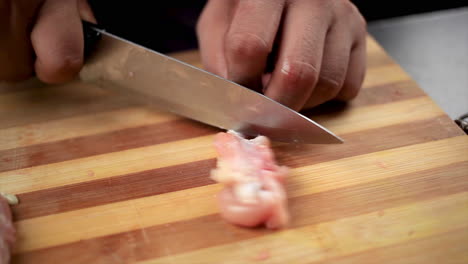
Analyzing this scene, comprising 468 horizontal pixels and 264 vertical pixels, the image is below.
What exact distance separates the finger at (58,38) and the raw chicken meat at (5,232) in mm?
Result: 449

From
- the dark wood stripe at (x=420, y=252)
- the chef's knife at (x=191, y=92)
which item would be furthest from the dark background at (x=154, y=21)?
the dark wood stripe at (x=420, y=252)

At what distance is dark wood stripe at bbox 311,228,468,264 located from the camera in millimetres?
1196

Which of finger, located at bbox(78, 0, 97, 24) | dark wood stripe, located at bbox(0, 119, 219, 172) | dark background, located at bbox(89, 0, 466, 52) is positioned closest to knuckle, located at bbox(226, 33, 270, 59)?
dark wood stripe, located at bbox(0, 119, 219, 172)

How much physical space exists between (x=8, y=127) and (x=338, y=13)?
1127 mm

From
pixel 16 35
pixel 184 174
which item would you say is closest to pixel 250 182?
pixel 184 174

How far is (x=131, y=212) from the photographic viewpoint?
4.36ft

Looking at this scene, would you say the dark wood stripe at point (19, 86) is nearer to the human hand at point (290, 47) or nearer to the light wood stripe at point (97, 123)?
the light wood stripe at point (97, 123)

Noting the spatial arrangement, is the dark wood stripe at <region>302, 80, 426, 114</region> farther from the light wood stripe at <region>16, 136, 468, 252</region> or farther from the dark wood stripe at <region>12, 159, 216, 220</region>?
the dark wood stripe at <region>12, 159, 216, 220</region>

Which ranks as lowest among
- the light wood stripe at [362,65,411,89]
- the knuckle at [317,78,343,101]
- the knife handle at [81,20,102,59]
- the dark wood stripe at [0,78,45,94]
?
the dark wood stripe at [0,78,45,94]

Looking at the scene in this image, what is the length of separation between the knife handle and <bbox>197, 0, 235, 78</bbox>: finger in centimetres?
35

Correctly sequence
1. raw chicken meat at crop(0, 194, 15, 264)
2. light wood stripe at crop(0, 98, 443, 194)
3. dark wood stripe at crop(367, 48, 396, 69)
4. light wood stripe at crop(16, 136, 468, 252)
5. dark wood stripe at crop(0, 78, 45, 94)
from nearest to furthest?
raw chicken meat at crop(0, 194, 15, 264) → light wood stripe at crop(16, 136, 468, 252) → light wood stripe at crop(0, 98, 443, 194) → dark wood stripe at crop(0, 78, 45, 94) → dark wood stripe at crop(367, 48, 396, 69)

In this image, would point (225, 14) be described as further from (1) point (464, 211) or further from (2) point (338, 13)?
(1) point (464, 211)

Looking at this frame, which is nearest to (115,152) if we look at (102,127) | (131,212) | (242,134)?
(102,127)

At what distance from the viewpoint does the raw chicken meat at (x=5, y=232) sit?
3.86 feet
